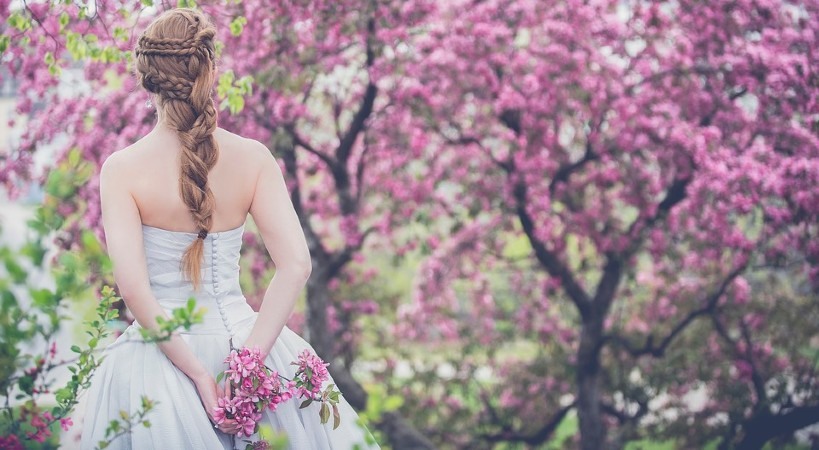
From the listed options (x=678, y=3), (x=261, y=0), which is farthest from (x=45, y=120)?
(x=678, y=3)

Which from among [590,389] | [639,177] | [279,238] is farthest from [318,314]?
[279,238]

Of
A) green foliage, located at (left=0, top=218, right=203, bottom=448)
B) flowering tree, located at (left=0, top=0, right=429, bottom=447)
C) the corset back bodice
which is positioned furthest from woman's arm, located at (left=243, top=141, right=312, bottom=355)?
flowering tree, located at (left=0, top=0, right=429, bottom=447)

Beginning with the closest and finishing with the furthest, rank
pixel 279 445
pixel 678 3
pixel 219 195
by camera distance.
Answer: pixel 279 445 < pixel 219 195 < pixel 678 3

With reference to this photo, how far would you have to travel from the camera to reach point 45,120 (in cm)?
621

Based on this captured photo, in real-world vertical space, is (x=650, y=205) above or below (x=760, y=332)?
above

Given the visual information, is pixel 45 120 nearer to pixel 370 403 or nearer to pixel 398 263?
pixel 398 263

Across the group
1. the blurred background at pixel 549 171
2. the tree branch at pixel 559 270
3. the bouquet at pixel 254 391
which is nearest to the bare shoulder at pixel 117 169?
the bouquet at pixel 254 391

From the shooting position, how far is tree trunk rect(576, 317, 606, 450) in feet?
20.7

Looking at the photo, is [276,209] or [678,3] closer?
[276,209]

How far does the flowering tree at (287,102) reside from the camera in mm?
5395

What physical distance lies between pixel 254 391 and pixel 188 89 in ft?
2.95

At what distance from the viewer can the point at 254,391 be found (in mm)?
2336

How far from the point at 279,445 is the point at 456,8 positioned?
17.2ft

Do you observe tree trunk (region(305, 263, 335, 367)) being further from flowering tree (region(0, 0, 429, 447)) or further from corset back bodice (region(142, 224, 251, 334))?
corset back bodice (region(142, 224, 251, 334))
